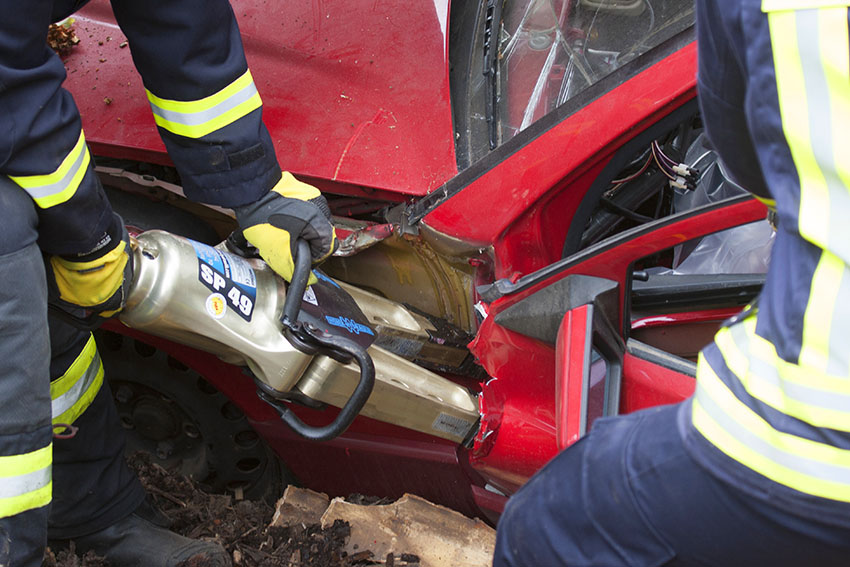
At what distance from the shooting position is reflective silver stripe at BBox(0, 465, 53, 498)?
1.07 m

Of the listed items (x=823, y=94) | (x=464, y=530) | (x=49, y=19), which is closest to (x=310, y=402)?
(x=464, y=530)

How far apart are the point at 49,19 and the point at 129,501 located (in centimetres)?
106

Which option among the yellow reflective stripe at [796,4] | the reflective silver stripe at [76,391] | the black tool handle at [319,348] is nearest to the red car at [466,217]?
the reflective silver stripe at [76,391]

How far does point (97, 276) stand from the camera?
128 centimetres

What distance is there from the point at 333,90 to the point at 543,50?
19.3 inches

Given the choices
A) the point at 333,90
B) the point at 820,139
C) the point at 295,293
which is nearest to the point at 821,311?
the point at 820,139

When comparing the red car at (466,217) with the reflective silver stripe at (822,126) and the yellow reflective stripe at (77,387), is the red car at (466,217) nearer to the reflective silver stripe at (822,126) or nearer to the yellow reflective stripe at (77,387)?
the yellow reflective stripe at (77,387)

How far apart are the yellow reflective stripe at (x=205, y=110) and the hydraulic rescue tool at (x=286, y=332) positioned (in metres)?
0.23

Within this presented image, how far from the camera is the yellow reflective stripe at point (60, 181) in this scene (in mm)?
1153

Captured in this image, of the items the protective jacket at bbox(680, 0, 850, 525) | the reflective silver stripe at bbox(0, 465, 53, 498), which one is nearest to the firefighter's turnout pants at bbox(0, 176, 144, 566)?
the reflective silver stripe at bbox(0, 465, 53, 498)

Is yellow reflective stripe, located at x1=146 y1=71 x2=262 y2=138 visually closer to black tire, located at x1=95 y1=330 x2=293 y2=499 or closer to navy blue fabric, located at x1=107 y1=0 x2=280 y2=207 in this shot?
navy blue fabric, located at x1=107 y1=0 x2=280 y2=207

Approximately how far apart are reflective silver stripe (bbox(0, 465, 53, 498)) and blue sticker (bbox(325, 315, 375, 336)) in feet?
1.94

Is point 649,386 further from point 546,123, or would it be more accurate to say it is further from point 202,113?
point 202,113

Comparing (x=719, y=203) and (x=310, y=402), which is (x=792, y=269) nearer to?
(x=719, y=203)
